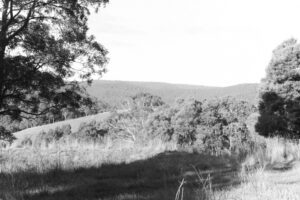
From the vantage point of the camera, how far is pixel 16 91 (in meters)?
10.9

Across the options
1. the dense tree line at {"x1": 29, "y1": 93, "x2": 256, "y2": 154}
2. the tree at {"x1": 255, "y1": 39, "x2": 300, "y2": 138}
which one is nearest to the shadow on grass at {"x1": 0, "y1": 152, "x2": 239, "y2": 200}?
the tree at {"x1": 255, "y1": 39, "x2": 300, "y2": 138}

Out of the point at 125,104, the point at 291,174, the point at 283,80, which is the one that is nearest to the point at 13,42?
the point at 291,174

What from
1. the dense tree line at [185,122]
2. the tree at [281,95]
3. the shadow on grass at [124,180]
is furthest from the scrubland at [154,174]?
the dense tree line at [185,122]

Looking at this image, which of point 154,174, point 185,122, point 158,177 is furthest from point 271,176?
point 185,122

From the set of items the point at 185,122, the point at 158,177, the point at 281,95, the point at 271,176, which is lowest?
the point at 158,177

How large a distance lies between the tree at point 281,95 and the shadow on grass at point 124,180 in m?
14.5

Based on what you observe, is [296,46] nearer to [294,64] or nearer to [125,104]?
[294,64]

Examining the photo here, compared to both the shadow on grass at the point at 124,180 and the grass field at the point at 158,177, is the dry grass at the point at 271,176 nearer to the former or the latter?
the grass field at the point at 158,177

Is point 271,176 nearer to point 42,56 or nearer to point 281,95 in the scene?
point 42,56

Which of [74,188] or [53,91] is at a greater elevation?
[53,91]

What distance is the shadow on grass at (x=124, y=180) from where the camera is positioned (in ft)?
17.6

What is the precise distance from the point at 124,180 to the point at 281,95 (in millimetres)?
18580

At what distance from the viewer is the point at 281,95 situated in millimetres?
23484

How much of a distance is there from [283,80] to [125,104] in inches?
1228
